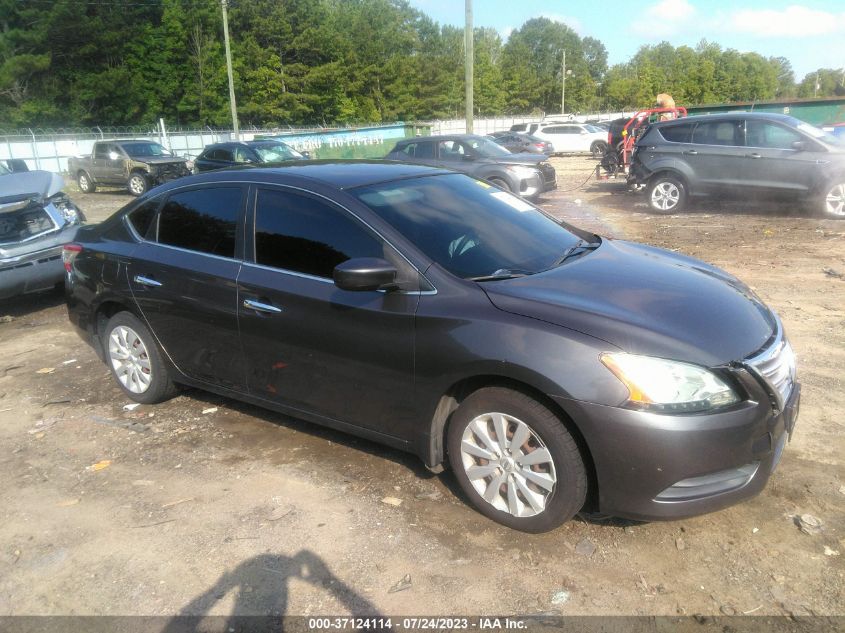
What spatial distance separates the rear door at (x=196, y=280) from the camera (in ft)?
13.3

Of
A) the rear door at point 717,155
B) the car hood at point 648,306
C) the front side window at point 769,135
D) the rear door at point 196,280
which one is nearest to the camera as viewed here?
the car hood at point 648,306

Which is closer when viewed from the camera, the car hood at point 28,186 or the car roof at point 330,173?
the car roof at point 330,173

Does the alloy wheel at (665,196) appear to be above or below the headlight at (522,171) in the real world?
below

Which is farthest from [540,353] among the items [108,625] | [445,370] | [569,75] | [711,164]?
[569,75]

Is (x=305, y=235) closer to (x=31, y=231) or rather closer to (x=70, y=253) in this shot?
(x=70, y=253)

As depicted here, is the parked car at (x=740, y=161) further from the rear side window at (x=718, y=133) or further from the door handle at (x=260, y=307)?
the door handle at (x=260, y=307)

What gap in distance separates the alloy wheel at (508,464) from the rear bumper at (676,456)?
0.25 metres

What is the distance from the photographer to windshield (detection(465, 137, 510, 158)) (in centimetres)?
1435

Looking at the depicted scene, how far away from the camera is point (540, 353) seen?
285cm

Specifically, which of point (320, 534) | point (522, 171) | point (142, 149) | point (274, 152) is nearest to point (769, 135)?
point (522, 171)

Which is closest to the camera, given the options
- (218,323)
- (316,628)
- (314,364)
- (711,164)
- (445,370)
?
(316,628)

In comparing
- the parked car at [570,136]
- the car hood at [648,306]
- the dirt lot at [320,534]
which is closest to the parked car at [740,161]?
the dirt lot at [320,534]

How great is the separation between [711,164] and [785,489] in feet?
31.9

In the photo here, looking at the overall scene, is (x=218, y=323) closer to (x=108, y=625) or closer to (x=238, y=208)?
(x=238, y=208)
